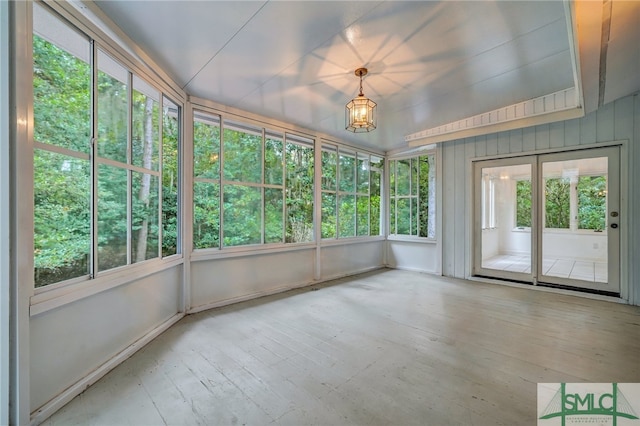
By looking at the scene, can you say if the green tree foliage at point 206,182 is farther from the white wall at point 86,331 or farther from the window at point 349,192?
the window at point 349,192

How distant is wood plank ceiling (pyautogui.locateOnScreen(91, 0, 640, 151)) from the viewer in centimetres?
190

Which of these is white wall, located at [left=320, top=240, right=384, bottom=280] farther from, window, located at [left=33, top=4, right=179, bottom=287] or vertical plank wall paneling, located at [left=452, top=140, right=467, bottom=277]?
window, located at [left=33, top=4, right=179, bottom=287]

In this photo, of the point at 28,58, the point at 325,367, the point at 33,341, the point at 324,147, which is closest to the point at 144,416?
the point at 33,341

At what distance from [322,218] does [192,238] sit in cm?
233

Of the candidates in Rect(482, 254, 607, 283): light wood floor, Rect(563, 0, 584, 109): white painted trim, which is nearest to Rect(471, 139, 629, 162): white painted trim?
Rect(563, 0, 584, 109): white painted trim

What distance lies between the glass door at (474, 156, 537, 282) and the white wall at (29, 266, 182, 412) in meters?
5.11

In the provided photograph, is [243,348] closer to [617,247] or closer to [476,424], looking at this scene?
[476,424]

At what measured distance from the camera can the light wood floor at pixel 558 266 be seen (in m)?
4.01

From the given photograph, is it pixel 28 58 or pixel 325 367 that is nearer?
pixel 28 58

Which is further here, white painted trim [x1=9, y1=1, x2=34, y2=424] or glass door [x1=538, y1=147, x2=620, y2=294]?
glass door [x1=538, y1=147, x2=620, y2=294]

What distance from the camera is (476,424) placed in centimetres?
153

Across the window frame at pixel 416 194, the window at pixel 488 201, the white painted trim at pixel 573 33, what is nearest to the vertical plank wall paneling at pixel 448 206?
the window frame at pixel 416 194

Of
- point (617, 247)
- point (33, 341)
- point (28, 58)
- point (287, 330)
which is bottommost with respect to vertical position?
point (287, 330)

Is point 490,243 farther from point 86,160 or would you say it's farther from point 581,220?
point 86,160
